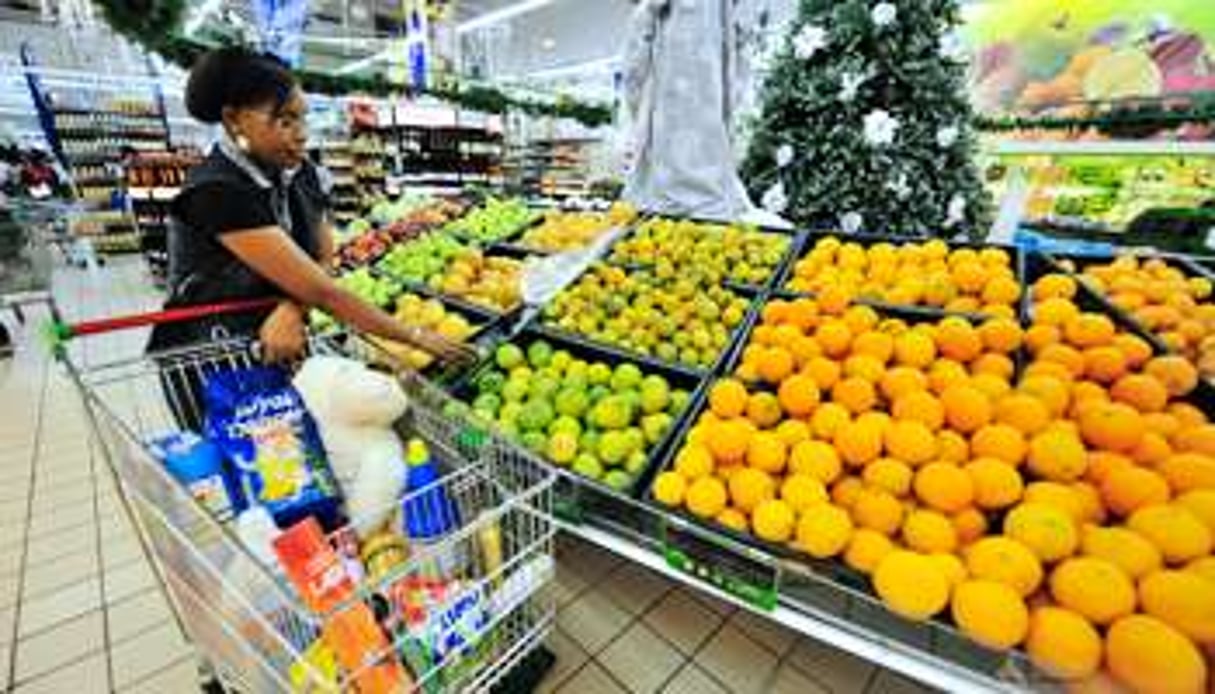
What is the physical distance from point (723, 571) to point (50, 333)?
4.75ft

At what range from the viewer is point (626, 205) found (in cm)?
291

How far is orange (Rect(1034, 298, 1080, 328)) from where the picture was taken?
142cm

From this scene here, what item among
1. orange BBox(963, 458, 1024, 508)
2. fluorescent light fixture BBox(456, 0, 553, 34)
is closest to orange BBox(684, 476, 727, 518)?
orange BBox(963, 458, 1024, 508)

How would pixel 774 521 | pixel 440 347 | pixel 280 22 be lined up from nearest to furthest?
pixel 774 521
pixel 440 347
pixel 280 22

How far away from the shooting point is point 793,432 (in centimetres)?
128

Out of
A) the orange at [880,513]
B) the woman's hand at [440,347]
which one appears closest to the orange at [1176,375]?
the orange at [880,513]

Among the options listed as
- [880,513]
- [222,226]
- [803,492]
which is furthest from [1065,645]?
[222,226]

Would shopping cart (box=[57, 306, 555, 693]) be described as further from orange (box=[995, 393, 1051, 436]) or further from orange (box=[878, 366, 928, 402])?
orange (box=[995, 393, 1051, 436])

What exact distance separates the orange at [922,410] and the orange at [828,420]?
110mm

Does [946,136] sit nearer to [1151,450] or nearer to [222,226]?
[1151,450]

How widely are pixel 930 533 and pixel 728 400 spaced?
0.51 meters

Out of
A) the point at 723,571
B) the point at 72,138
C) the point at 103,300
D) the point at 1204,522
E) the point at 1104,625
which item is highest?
the point at 72,138

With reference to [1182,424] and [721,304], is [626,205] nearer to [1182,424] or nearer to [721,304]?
[721,304]

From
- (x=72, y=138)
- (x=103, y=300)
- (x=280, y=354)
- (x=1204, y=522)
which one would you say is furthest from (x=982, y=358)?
(x=72, y=138)
